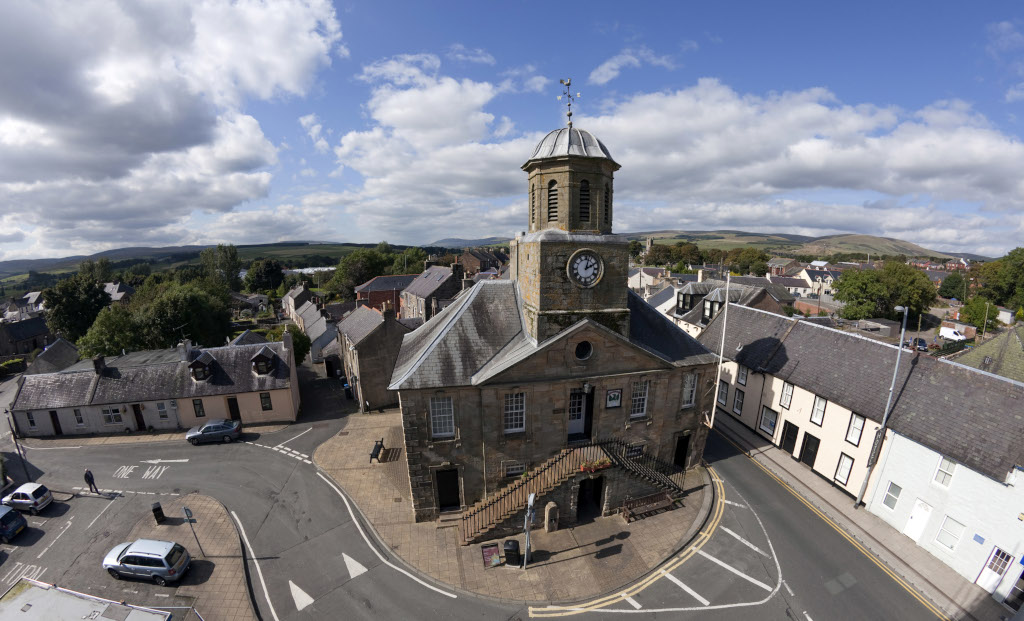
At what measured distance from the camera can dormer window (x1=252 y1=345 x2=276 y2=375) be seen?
31270 millimetres

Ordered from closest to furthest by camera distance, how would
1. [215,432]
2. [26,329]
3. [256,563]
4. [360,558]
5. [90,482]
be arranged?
[256,563] → [360,558] → [90,482] → [215,432] → [26,329]

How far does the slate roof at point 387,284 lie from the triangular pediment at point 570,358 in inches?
2542

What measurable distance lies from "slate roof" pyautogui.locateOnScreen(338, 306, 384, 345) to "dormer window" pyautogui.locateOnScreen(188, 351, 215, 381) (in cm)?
1083

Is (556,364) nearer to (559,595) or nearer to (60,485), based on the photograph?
(559,595)

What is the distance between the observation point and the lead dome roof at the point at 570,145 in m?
19.6

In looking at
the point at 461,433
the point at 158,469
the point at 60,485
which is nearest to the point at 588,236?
the point at 461,433

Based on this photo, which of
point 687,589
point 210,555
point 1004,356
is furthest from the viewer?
point 1004,356

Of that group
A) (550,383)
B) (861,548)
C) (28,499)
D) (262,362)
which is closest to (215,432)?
(262,362)

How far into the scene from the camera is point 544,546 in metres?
19.0

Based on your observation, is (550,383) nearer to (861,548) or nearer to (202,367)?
(861,548)

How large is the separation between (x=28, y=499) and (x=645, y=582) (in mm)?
32755

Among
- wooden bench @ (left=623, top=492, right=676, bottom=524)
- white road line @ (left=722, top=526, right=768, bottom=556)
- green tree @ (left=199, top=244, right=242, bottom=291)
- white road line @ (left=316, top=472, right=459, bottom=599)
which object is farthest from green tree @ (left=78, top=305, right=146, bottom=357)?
green tree @ (left=199, top=244, right=242, bottom=291)

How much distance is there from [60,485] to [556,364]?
3165 centimetres

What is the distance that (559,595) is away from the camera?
16391 mm
